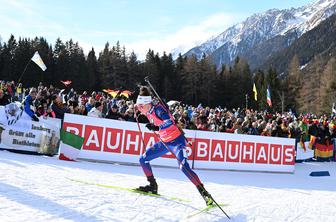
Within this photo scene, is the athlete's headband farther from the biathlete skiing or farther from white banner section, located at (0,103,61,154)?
white banner section, located at (0,103,61,154)

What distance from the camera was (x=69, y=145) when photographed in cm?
1133

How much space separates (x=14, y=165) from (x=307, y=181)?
29.9 ft

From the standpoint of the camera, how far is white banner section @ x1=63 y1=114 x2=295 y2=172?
11648mm

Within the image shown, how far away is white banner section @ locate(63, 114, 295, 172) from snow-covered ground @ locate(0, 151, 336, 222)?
0.51m

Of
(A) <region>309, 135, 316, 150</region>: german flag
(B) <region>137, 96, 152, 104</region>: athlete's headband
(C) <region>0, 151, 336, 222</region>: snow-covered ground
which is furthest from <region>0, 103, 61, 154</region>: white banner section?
(A) <region>309, 135, 316, 150</region>: german flag

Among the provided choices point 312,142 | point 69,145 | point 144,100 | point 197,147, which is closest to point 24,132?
point 69,145

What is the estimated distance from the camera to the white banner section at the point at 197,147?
11648mm

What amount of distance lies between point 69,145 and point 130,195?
15.4 ft

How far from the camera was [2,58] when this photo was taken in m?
60.2

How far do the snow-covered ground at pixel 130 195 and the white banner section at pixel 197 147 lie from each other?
0.51m

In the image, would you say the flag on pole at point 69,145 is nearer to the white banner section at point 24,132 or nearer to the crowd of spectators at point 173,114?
the white banner section at point 24,132

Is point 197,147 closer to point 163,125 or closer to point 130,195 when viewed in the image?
point 163,125

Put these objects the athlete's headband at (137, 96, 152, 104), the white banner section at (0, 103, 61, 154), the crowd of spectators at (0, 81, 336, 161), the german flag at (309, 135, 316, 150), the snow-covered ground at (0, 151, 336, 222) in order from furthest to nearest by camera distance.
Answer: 1. the german flag at (309, 135, 316, 150)
2. the crowd of spectators at (0, 81, 336, 161)
3. the white banner section at (0, 103, 61, 154)
4. the athlete's headband at (137, 96, 152, 104)
5. the snow-covered ground at (0, 151, 336, 222)

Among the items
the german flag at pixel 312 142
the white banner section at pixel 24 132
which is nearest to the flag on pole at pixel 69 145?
the white banner section at pixel 24 132
